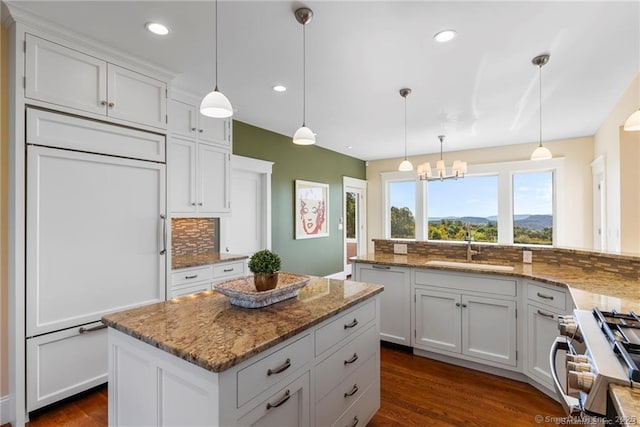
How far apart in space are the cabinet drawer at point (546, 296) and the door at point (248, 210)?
318 cm

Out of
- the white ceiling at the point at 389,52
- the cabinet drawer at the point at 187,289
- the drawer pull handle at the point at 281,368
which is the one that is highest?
the white ceiling at the point at 389,52

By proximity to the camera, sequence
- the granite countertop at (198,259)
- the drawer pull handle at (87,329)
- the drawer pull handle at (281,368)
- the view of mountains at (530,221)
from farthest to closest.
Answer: the view of mountains at (530,221) → the granite countertop at (198,259) → the drawer pull handle at (87,329) → the drawer pull handle at (281,368)

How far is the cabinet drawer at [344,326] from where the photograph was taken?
4.83 feet

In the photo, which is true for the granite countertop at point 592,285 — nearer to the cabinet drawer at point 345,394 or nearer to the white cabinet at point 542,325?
the white cabinet at point 542,325

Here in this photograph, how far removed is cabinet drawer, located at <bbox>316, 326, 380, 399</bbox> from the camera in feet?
4.84

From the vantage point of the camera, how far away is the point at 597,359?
0.90 meters

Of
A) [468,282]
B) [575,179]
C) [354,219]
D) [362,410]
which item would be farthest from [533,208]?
[362,410]

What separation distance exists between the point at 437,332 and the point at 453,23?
2.50 metres

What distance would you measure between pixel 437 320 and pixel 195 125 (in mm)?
3026

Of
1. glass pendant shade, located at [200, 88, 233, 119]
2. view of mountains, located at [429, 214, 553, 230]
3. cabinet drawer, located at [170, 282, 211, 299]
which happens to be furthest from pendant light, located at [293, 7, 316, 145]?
view of mountains, located at [429, 214, 553, 230]

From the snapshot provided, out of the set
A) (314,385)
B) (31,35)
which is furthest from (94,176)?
(314,385)

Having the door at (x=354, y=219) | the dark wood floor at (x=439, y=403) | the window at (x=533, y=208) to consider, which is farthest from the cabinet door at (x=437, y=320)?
the window at (x=533, y=208)

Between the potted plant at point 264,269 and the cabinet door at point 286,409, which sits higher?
the potted plant at point 264,269

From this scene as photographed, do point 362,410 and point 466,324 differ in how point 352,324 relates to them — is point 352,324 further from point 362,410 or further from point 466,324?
point 466,324
